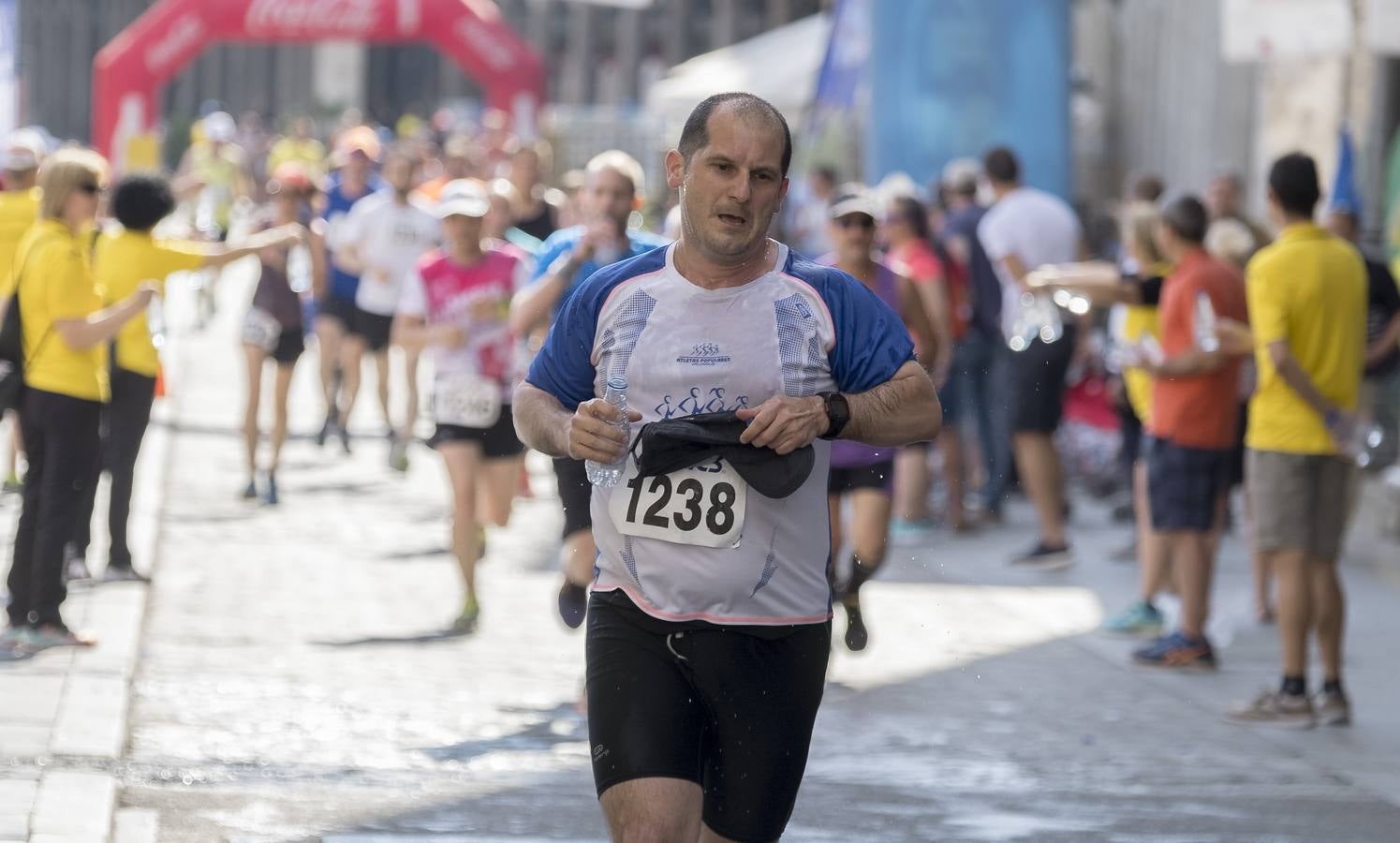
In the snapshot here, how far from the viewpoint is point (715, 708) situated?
15.2 ft

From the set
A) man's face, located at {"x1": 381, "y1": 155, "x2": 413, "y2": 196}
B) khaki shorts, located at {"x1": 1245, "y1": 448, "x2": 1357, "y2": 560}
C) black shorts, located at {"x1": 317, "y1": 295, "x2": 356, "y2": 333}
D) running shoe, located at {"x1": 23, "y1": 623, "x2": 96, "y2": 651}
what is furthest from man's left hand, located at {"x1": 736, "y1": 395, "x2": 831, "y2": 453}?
black shorts, located at {"x1": 317, "y1": 295, "x2": 356, "y2": 333}

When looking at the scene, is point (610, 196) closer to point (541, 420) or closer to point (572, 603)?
point (572, 603)

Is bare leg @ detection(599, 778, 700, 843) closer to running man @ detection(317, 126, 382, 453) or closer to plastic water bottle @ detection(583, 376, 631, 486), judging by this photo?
plastic water bottle @ detection(583, 376, 631, 486)

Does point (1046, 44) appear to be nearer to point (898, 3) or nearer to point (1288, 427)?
point (898, 3)

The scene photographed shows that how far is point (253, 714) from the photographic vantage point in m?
8.31

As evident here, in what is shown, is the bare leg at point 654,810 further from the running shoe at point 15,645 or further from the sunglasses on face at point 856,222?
the sunglasses on face at point 856,222

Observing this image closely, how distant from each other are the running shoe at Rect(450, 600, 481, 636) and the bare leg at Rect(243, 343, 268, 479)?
3.85 metres

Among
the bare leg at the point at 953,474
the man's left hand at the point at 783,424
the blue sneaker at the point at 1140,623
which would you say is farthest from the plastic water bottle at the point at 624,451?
the bare leg at the point at 953,474

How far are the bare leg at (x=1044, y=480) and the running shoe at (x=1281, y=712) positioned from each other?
387cm

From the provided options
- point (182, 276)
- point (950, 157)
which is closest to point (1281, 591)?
point (950, 157)

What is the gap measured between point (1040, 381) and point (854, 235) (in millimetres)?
3838

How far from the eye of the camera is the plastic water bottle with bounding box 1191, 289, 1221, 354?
31.9ft

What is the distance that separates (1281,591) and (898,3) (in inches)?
434

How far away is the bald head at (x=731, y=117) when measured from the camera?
4.59 metres
